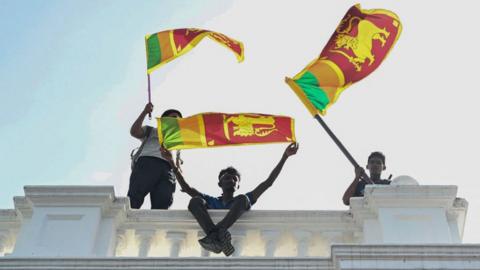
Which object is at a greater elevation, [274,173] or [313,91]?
[313,91]

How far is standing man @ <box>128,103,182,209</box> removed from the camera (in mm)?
8703

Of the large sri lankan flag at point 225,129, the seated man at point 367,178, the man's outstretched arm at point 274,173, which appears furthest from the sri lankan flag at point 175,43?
the seated man at point 367,178

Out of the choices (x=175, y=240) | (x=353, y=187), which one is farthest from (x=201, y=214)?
(x=353, y=187)

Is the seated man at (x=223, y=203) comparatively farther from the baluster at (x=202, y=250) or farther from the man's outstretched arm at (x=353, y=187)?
the man's outstretched arm at (x=353, y=187)

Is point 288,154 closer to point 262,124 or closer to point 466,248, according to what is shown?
point 262,124

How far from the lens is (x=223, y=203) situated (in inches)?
313

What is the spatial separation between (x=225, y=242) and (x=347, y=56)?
3.63 metres

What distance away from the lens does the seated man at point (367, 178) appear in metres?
8.16

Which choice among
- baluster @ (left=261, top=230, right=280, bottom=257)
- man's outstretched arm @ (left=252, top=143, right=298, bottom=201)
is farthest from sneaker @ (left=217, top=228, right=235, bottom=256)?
man's outstretched arm @ (left=252, top=143, right=298, bottom=201)

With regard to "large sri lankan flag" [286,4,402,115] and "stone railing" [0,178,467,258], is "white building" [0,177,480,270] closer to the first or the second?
"stone railing" [0,178,467,258]

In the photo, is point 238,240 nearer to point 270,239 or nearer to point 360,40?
point 270,239

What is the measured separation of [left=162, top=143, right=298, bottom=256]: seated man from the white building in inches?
4.6

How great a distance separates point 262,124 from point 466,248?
129 inches

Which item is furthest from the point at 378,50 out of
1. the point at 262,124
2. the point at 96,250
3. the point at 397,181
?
the point at 96,250
